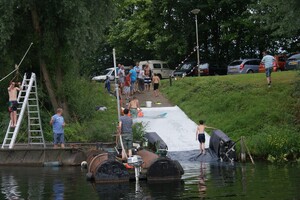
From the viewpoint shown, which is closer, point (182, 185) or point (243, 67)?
point (182, 185)

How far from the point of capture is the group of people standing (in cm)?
3759

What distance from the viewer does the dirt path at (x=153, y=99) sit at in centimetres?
3768

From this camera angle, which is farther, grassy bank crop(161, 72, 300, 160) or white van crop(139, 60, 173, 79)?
white van crop(139, 60, 173, 79)

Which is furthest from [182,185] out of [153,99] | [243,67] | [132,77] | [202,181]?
[243,67]

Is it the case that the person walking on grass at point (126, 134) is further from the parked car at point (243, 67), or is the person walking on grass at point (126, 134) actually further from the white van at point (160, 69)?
the white van at point (160, 69)

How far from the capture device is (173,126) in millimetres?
31656

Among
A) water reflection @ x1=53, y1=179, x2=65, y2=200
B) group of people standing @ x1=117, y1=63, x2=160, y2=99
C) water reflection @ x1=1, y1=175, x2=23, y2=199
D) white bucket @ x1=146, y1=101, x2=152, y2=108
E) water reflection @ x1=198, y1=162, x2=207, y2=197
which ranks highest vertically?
group of people standing @ x1=117, y1=63, x2=160, y2=99

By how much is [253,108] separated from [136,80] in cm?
1187

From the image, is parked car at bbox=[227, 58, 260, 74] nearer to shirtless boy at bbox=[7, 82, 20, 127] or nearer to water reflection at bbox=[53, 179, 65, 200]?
shirtless boy at bbox=[7, 82, 20, 127]

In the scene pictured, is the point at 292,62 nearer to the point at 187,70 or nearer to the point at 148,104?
the point at 187,70

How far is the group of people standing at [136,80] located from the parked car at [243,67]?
841 centimetres

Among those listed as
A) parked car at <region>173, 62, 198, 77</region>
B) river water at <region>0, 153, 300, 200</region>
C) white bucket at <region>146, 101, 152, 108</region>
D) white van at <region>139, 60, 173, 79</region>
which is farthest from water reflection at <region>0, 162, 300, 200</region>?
white van at <region>139, 60, 173, 79</region>

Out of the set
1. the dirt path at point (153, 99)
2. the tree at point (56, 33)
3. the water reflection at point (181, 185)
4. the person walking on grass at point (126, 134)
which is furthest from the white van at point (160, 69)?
the person walking on grass at point (126, 134)

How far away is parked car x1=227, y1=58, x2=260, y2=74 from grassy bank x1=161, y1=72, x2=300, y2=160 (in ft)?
32.8
